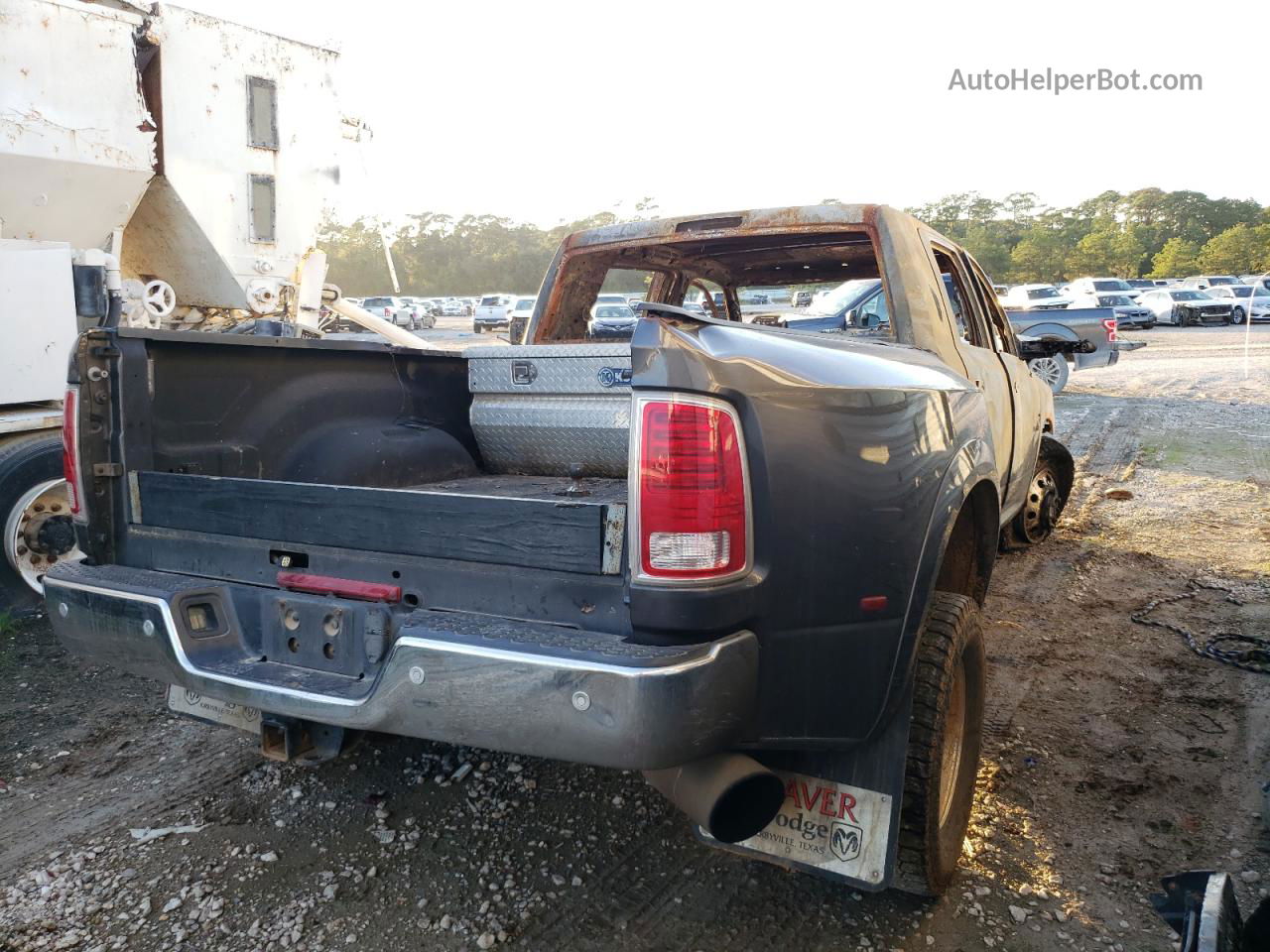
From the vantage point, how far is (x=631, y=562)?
2.14m

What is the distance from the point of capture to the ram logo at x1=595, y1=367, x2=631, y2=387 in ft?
11.7

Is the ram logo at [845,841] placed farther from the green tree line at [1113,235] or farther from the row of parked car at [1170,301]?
the green tree line at [1113,235]

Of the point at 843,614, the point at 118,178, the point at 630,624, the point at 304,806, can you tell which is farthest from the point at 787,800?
the point at 118,178

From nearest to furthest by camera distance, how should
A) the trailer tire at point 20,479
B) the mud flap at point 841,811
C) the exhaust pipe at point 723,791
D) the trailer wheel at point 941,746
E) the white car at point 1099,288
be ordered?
the exhaust pipe at point 723,791, the mud flap at point 841,811, the trailer wheel at point 941,746, the trailer tire at point 20,479, the white car at point 1099,288

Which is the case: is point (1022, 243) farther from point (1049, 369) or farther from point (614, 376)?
point (614, 376)

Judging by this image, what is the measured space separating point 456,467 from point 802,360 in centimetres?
204

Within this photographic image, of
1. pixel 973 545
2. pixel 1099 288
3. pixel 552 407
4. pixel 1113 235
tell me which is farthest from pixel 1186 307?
pixel 1113 235

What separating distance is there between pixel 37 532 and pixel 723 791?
4746mm

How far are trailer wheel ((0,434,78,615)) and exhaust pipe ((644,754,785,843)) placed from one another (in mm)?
4312

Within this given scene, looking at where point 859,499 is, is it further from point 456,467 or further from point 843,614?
point 456,467

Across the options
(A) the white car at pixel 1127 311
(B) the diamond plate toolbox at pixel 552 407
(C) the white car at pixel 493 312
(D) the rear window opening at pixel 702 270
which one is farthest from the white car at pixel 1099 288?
(B) the diamond plate toolbox at pixel 552 407

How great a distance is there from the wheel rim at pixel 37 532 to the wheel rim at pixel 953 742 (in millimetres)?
4606

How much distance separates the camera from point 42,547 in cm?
542

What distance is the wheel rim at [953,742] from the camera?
116 inches
